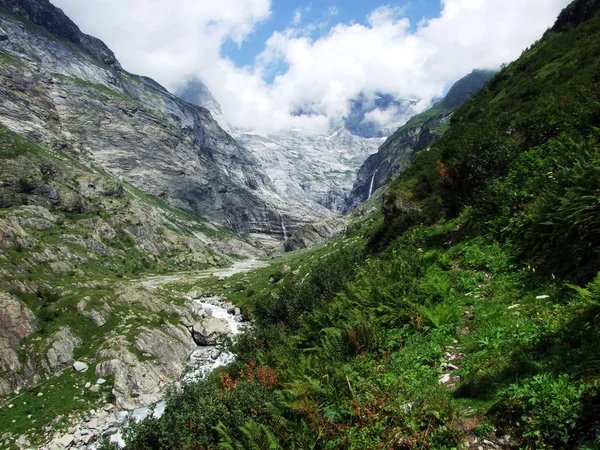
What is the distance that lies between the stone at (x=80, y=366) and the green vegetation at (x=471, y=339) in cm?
1985

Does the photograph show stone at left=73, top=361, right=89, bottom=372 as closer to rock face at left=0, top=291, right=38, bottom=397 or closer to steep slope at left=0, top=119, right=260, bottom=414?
steep slope at left=0, top=119, right=260, bottom=414

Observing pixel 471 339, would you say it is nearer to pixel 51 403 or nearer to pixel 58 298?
pixel 51 403

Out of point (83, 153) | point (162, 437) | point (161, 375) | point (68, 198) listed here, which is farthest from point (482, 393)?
point (83, 153)

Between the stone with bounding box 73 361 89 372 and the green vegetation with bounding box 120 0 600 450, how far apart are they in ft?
65.1

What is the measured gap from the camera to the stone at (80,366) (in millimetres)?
32375

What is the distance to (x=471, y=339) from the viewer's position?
9.37 metres

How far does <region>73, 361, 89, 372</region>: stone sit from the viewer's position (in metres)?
32.4

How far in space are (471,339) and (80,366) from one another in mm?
36130

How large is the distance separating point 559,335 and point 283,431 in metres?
7.35

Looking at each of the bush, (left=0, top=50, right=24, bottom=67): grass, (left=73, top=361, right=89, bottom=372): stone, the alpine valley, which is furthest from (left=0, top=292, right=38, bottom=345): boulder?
(left=0, top=50, right=24, bottom=67): grass

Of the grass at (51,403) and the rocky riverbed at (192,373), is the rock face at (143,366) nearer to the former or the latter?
the rocky riverbed at (192,373)

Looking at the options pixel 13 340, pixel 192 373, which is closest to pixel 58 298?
pixel 13 340

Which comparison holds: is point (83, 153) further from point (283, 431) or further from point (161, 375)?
point (283, 431)

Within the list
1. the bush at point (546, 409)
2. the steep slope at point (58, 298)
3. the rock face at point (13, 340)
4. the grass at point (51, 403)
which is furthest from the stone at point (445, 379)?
the rock face at point (13, 340)
